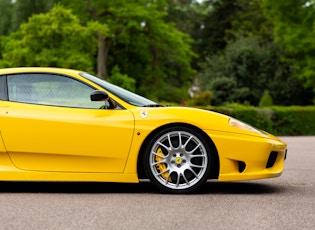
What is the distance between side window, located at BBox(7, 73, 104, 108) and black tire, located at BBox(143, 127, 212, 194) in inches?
29.4

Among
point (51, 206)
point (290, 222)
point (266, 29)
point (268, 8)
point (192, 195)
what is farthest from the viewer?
point (266, 29)

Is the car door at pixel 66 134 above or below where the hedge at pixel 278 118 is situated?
above

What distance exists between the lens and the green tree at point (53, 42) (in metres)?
38.5

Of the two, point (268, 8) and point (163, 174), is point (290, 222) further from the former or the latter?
point (268, 8)

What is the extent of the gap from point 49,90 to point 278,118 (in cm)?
2505

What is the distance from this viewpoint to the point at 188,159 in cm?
697

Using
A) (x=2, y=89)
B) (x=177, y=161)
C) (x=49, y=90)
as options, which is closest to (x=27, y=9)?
(x=2, y=89)

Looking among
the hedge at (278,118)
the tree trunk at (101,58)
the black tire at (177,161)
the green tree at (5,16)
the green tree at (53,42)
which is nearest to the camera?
the black tire at (177,161)

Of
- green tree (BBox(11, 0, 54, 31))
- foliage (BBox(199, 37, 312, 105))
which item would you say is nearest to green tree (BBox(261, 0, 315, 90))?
foliage (BBox(199, 37, 312, 105))

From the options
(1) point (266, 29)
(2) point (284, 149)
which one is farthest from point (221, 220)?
(1) point (266, 29)

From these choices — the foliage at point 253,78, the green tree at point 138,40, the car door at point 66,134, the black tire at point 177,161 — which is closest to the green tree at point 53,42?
the green tree at point 138,40

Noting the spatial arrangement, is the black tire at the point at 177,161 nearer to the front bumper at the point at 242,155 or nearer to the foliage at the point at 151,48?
the front bumper at the point at 242,155

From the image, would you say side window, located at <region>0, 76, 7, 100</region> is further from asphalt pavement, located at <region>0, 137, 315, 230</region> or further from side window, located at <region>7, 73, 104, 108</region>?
asphalt pavement, located at <region>0, 137, 315, 230</region>

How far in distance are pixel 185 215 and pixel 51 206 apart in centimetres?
123
